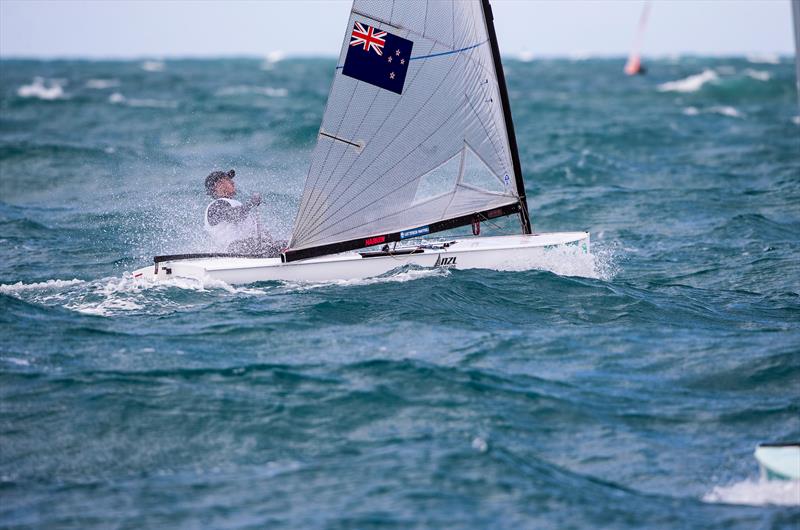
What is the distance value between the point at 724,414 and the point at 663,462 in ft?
3.68

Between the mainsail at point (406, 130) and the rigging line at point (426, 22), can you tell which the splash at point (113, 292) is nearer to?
the mainsail at point (406, 130)

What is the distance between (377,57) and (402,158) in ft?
3.99

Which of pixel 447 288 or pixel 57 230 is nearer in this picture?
pixel 447 288

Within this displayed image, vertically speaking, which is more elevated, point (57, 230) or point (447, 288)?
point (57, 230)

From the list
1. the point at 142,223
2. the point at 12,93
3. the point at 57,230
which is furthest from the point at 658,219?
the point at 12,93

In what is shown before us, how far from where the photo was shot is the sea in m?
6.77

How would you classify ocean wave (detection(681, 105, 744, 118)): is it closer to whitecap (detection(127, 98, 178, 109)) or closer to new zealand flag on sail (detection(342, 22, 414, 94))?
whitecap (detection(127, 98, 178, 109))

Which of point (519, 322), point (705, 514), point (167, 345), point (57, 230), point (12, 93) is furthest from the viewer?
point (12, 93)

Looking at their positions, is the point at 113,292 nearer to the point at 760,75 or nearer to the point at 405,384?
the point at 405,384

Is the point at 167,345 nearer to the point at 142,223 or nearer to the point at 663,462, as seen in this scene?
the point at 663,462

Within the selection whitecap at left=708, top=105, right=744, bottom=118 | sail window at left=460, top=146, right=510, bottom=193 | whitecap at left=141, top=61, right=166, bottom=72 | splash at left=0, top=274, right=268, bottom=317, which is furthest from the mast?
whitecap at left=141, top=61, right=166, bottom=72

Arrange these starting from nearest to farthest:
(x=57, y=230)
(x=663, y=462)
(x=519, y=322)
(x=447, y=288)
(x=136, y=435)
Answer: (x=663, y=462), (x=136, y=435), (x=519, y=322), (x=447, y=288), (x=57, y=230)

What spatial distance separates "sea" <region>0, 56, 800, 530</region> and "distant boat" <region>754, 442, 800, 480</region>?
7cm

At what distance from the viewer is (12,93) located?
54.9m
